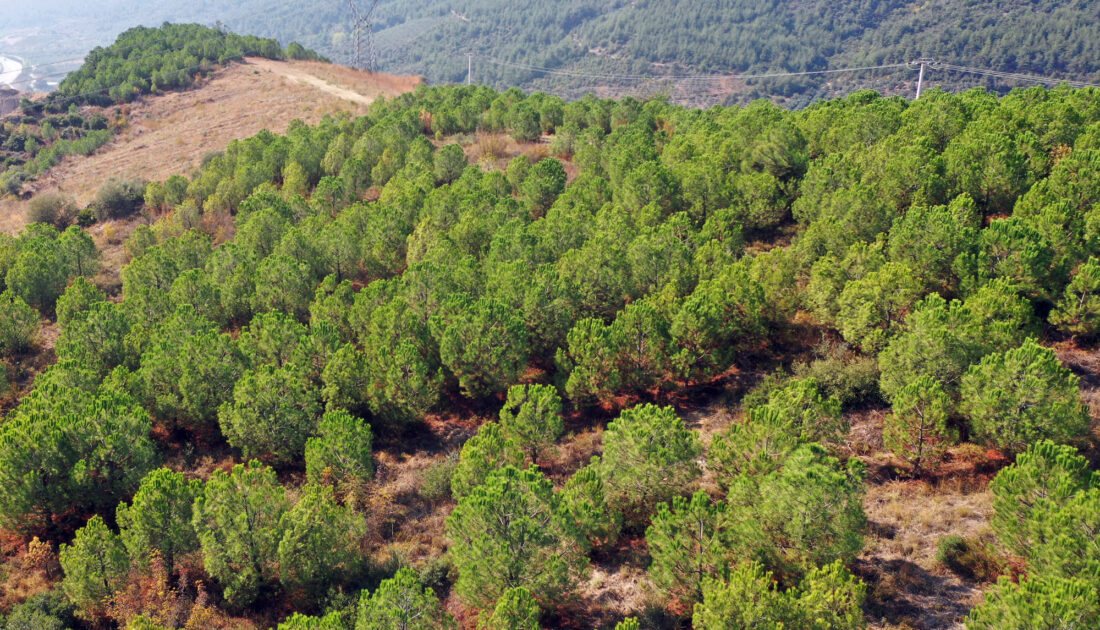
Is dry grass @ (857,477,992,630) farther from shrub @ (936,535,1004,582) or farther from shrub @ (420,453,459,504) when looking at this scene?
shrub @ (420,453,459,504)

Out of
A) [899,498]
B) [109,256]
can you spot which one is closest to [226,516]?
[899,498]

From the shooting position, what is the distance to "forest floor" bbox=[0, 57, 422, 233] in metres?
85.5

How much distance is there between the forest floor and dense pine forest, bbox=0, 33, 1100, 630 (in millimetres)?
30298

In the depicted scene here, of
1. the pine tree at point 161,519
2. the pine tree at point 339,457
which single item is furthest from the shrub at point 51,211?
the pine tree at point 339,457

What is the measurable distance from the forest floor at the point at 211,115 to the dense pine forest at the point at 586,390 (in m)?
30.3

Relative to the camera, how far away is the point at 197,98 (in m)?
110

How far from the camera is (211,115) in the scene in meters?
103

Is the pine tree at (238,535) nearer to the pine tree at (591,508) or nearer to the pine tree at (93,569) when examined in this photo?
the pine tree at (93,569)

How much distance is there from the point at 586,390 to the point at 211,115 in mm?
92625

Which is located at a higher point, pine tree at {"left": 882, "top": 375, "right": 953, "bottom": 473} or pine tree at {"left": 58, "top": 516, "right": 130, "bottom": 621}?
pine tree at {"left": 882, "top": 375, "right": 953, "bottom": 473}

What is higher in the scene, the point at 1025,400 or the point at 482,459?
the point at 1025,400

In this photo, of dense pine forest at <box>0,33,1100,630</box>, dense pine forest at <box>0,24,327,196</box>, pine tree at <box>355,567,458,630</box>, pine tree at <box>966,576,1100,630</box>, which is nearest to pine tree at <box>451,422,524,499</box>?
dense pine forest at <box>0,33,1100,630</box>

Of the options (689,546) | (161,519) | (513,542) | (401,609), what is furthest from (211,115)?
(689,546)

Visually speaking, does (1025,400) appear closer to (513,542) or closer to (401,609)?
(513,542)
